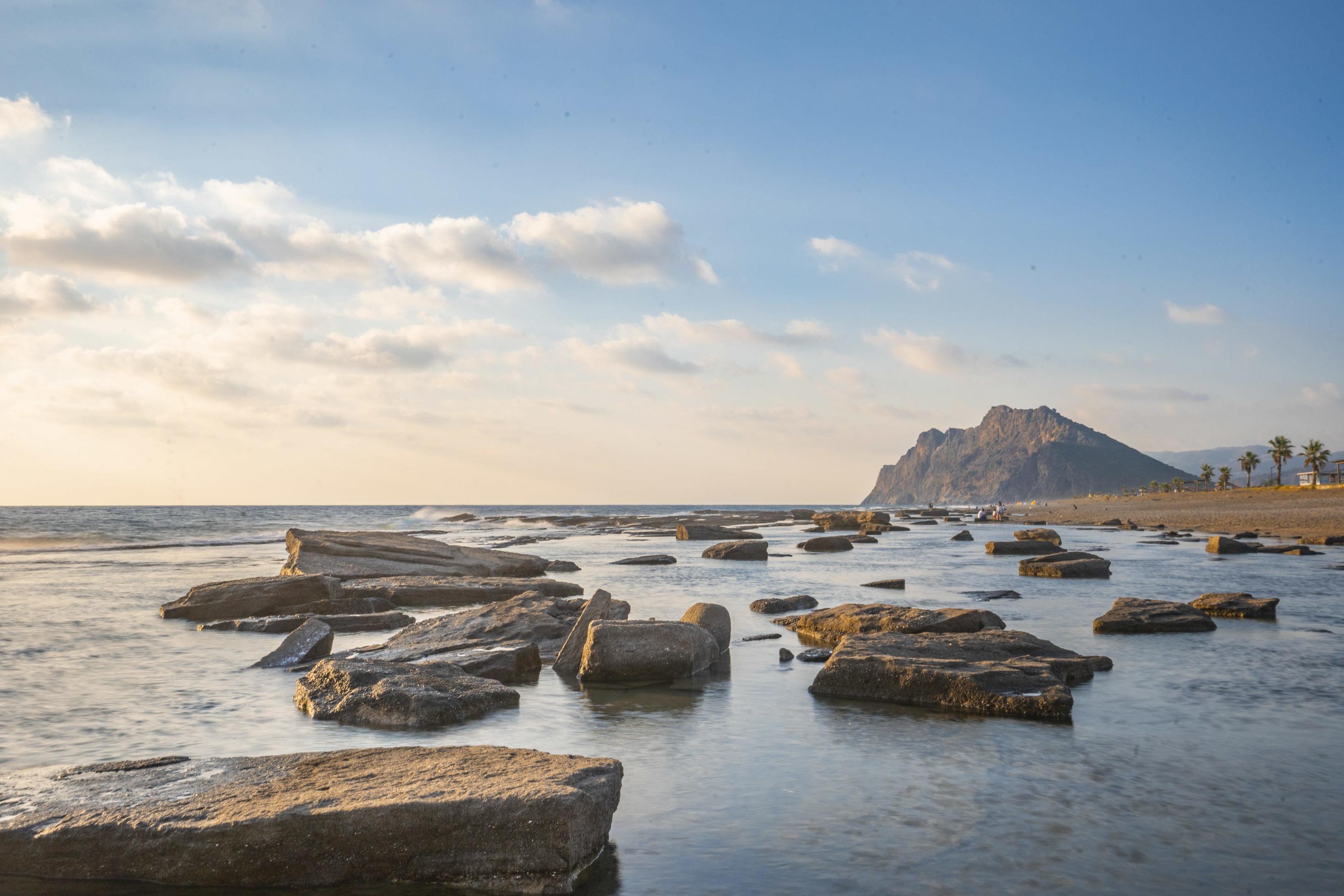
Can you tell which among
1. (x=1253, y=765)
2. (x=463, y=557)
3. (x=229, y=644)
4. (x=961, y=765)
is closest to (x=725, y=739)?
(x=961, y=765)

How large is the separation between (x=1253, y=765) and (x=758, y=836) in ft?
14.9

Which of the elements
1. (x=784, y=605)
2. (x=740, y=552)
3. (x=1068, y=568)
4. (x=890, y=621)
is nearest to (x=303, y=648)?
(x=890, y=621)

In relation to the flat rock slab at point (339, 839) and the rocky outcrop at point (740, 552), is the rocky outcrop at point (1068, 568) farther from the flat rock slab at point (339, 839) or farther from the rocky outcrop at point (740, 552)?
the flat rock slab at point (339, 839)

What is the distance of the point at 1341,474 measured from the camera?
98.8 m

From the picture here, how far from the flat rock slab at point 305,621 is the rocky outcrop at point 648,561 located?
14049 mm

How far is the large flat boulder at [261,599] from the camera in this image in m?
16.7

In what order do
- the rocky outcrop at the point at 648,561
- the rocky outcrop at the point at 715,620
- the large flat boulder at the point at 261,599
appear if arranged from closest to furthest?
the rocky outcrop at the point at 715,620 < the large flat boulder at the point at 261,599 < the rocky outcrop at the point at 648,561

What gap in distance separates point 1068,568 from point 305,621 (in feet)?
64.1

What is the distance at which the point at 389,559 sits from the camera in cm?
2350

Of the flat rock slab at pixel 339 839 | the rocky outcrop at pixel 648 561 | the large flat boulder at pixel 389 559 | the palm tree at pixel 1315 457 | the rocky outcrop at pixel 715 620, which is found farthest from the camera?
the palm tree at pixel 1315 457

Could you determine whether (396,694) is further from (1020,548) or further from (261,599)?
A: (1020,548)

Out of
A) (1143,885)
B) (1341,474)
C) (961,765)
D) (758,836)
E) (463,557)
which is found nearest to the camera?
(1143,885)

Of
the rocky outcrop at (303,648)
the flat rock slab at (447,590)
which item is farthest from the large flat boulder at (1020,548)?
the rocky outcrop at (303,648)

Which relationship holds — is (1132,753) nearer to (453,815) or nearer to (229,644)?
(453,815)
